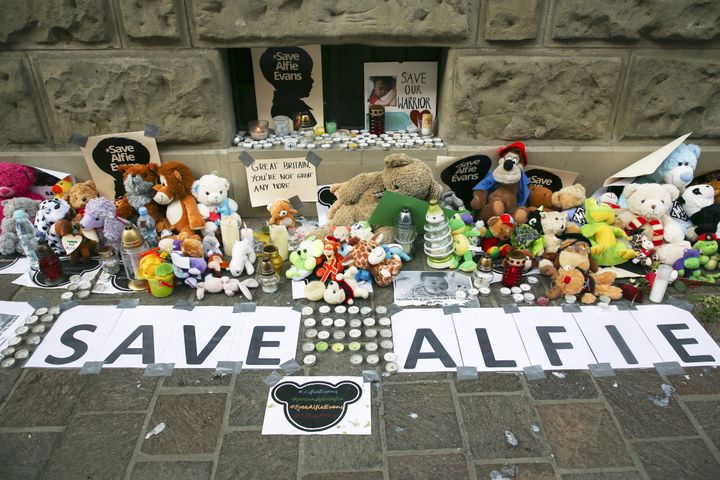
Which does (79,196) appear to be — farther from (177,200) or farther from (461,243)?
(461,243)

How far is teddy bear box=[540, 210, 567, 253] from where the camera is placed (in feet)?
9.88

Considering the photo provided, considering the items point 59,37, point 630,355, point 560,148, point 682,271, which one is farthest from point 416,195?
point 59,37

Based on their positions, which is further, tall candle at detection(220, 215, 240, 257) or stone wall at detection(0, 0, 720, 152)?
tall candle at detection(220, 215, 240, 257)

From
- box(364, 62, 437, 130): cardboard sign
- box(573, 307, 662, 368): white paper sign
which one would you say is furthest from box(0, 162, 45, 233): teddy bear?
box(573, 307, 662, 368): white paper sign

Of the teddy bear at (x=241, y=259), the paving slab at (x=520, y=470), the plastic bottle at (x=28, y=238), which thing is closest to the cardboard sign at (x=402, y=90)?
the teddy bear at (x=241, y=259)

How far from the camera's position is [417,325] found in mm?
→ 2520

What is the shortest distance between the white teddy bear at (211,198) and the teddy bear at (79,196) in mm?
686

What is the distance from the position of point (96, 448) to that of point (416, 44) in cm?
271

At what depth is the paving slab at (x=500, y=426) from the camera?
193 cm

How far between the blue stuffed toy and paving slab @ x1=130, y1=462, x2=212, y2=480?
314 centimetres

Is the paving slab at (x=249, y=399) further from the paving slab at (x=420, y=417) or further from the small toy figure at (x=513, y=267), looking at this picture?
the small toy figure at (x=513, y=267)

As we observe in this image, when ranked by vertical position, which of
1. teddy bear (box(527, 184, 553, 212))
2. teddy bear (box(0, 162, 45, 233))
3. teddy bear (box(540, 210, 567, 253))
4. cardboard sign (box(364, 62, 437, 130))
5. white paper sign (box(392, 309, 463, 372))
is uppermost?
cardboard sign (box(364, 62, 437, 130))

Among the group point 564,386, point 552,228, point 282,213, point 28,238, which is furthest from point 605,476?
point 28,238

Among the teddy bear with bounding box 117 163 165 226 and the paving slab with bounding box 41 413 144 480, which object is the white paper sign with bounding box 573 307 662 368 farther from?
the teddy bear with bounding box 117 163 165 226
